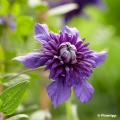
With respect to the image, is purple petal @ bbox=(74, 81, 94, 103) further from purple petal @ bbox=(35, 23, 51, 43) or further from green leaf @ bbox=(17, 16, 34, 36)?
green leaf @ bbox=(17, 16, 34, 36)

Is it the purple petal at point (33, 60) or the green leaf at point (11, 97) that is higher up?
the purple petal at point (33, 60)

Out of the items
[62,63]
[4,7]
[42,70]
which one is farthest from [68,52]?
[4,7]

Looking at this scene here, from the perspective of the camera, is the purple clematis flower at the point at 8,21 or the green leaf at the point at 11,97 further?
the purple clematis flower at the point at 8,21

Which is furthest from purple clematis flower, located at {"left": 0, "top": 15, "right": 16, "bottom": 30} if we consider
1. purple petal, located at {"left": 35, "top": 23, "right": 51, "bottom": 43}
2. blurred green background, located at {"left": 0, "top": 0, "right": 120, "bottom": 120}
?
purple petal, located at {"left": 35, "top": 23, "right": 51, "bottom": 43}

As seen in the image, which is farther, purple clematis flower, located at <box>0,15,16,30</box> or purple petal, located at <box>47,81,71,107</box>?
purple clematis flower, located at <box>0,15,16,30</box>

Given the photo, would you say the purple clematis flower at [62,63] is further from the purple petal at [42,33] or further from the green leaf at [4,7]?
the green leaf at [4,7]

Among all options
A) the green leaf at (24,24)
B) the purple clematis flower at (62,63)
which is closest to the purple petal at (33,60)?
the purple clematis flower at (62,63)
